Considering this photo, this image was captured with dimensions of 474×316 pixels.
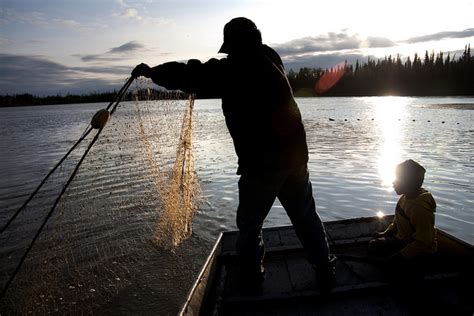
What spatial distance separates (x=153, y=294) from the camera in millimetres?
5359

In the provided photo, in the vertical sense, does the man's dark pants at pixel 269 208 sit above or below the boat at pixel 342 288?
above

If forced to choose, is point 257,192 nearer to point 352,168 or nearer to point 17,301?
point 17,301

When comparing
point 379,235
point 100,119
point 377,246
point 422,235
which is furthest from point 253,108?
point 379,235

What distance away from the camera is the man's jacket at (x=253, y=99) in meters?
3.06

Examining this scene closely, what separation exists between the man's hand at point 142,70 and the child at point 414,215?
2.66m

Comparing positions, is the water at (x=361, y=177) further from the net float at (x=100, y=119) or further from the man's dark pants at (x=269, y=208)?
the net float at (x=100, y=119)

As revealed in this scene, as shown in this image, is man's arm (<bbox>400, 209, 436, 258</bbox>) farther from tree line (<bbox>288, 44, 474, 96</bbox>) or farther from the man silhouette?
tree line (<bbox>288, 44, 474, 96</bbox>)

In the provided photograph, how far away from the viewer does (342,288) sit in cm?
356

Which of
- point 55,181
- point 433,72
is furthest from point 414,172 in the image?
point 433,72

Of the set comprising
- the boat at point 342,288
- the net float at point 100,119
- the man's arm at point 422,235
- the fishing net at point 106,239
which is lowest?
the fishing net at point 106,239

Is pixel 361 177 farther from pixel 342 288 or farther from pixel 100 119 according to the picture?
pixel 100 119

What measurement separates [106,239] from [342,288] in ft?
16.2

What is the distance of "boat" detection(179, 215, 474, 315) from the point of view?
131 inches

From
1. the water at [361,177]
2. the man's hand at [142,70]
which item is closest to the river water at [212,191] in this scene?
the water at [361,177]
